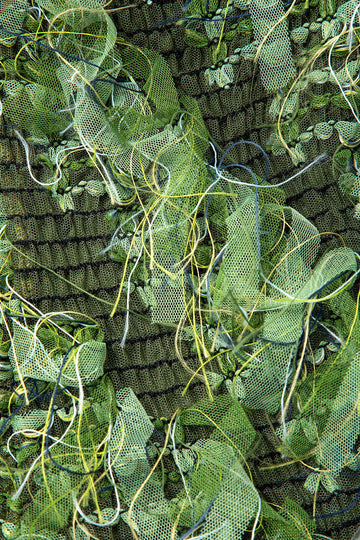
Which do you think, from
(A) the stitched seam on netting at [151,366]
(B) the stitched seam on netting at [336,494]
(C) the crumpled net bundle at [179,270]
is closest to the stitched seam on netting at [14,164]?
(C) the crumpled net bundle at [179,270]

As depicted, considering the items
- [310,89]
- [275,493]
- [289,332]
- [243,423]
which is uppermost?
[310,89]

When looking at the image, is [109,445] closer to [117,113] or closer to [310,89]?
[117,113]

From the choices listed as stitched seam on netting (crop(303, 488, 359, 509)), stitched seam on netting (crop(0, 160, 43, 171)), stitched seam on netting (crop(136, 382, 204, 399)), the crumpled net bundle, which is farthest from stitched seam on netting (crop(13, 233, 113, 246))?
stitched seam on netting (crop(303, 488, 359, 509))

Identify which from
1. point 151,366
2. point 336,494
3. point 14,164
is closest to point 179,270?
point 151,366

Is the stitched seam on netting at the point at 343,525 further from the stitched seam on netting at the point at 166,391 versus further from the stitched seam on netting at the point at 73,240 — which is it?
the stitched seam on netting at the point at 73,240

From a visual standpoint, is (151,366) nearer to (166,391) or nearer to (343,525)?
(166,391)

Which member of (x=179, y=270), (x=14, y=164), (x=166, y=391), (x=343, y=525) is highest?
(x=14, y=164)

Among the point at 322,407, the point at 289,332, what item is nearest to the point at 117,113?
the point at 289,332

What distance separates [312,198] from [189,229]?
210 mm

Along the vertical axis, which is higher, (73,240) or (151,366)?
(73,240)

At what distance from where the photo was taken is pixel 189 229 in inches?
25.2

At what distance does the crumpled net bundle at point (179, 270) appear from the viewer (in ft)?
2.00

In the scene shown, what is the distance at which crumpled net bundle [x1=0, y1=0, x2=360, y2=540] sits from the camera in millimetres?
610

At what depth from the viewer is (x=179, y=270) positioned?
2.09 feet
